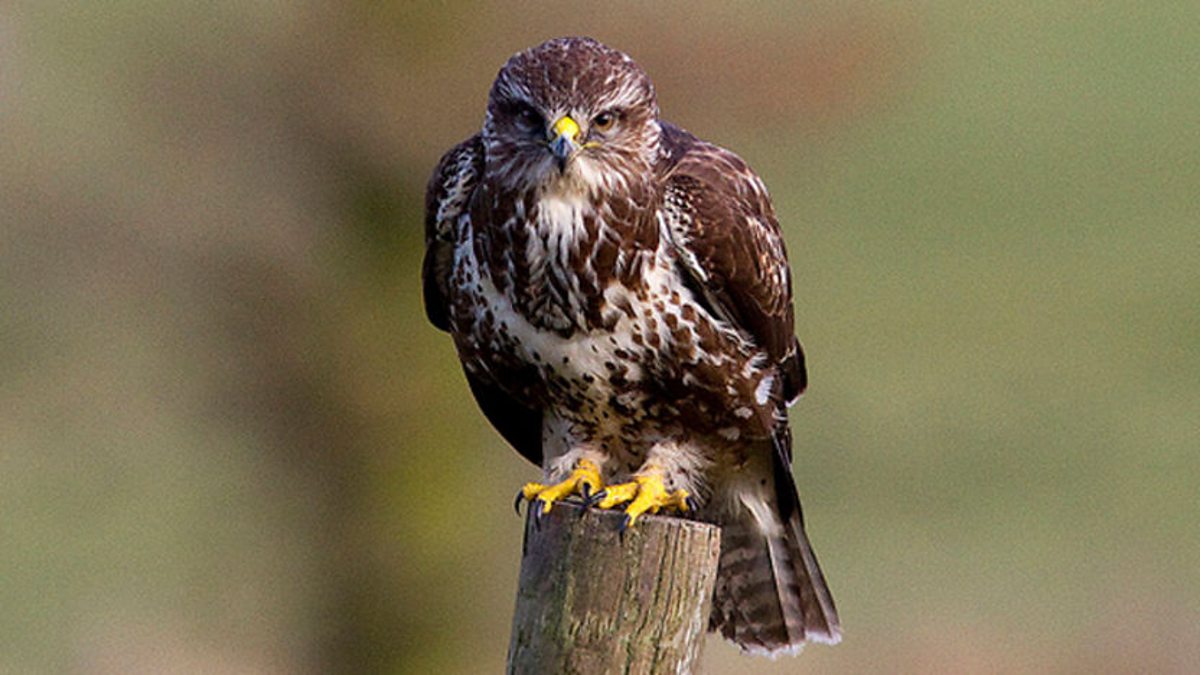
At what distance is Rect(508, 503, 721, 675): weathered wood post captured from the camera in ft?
11.0

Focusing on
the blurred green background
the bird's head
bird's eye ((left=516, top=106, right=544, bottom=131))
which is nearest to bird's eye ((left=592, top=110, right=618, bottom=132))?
the bird's head

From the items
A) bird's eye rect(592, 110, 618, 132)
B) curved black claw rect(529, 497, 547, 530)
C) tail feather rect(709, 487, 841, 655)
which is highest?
bird's eye rect(592, 110, 618, 132)

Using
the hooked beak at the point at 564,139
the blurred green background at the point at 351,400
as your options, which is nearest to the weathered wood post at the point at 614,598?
the hooked beak at the point at 564,139

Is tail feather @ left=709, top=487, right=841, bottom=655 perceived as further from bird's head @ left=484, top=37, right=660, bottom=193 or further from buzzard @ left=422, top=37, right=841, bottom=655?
bird's head @ left=484, top=37, right=660, bottom=193

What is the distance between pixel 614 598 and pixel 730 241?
43.4 inches

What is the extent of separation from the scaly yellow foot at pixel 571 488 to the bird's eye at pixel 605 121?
79 centimetres

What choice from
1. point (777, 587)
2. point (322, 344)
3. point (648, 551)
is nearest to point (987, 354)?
→ point (322, 344)

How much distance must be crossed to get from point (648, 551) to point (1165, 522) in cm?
917

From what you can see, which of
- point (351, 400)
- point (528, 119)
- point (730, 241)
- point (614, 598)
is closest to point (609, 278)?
point (730, 241)

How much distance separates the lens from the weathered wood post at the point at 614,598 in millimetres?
3344

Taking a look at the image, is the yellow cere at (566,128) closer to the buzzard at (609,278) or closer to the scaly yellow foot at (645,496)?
the buzzard at (609,278)

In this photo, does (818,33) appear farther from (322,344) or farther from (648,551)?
(648,551)

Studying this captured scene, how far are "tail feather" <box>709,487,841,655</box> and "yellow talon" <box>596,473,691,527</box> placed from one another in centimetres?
37

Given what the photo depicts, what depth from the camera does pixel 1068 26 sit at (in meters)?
16.1
